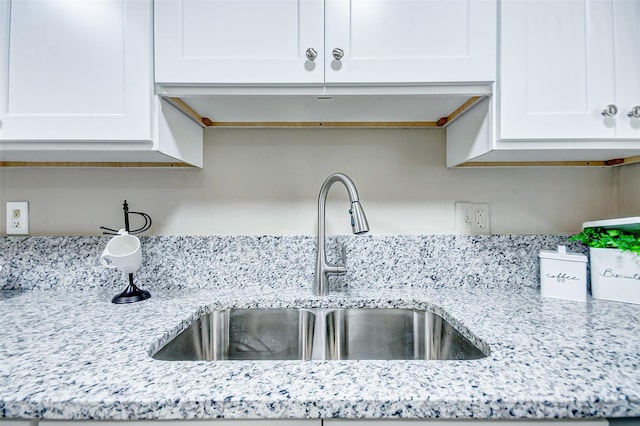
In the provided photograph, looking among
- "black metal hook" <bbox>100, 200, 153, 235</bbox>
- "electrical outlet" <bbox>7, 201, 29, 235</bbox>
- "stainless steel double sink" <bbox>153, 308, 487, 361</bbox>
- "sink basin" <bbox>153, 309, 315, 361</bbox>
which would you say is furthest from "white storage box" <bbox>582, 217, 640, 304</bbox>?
"electrical outlet" <bbox>7, 201, 29, 235</bbox>

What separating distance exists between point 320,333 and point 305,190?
0.48m

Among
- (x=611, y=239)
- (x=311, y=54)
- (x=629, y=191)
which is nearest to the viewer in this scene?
(x=311, y=54)

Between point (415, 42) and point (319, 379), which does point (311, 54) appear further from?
point (319, 379)

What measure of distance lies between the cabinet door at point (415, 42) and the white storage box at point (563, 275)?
581mm

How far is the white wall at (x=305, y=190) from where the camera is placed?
113 cm

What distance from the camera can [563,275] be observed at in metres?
0.95

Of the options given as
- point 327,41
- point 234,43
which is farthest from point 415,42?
point 234,43

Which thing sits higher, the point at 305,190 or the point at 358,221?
the point at 305,190

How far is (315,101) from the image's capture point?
0.90 meters

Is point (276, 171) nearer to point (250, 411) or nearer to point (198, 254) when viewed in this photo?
point (198, 254)

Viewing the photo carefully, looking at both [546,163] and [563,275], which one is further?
[546,163]

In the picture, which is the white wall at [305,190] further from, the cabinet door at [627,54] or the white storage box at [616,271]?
the cabinet door at [627,54]

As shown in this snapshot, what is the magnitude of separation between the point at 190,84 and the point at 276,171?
41 cm

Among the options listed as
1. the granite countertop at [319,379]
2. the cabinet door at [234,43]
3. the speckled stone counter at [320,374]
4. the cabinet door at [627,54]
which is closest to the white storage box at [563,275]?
the speckled stone counter at [320,374]
